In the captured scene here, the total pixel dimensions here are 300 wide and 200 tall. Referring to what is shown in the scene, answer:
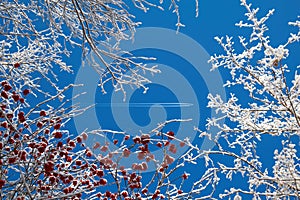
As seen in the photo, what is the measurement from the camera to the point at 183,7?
6.02 metres

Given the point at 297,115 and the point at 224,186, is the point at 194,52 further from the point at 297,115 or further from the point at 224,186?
the point at 297,115

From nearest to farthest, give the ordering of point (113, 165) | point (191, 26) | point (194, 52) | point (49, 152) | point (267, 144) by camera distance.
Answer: point (49, 152) < point (113, 165) < point (267, 144) < point (194, 52) < point (191, 26)

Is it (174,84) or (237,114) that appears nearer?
(237,114)

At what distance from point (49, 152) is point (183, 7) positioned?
454 cm

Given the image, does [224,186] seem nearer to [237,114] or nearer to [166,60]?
[166,60]

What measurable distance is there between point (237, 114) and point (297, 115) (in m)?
0.34

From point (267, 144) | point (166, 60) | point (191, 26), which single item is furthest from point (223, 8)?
point (267, 144)

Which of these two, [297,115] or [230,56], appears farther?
[230,56]

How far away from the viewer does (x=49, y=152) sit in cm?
185

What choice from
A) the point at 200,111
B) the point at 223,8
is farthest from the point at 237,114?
the point at 223,8

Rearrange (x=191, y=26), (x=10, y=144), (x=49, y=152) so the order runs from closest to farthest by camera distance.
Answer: (x=49, y=152) → (x=10, y=144) → (x=191, y=26)

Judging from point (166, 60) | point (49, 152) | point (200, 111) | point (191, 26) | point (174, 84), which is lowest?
point (49, 152)

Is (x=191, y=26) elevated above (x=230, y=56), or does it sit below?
above

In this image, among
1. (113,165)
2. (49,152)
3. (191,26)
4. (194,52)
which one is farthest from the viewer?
(191,26)
